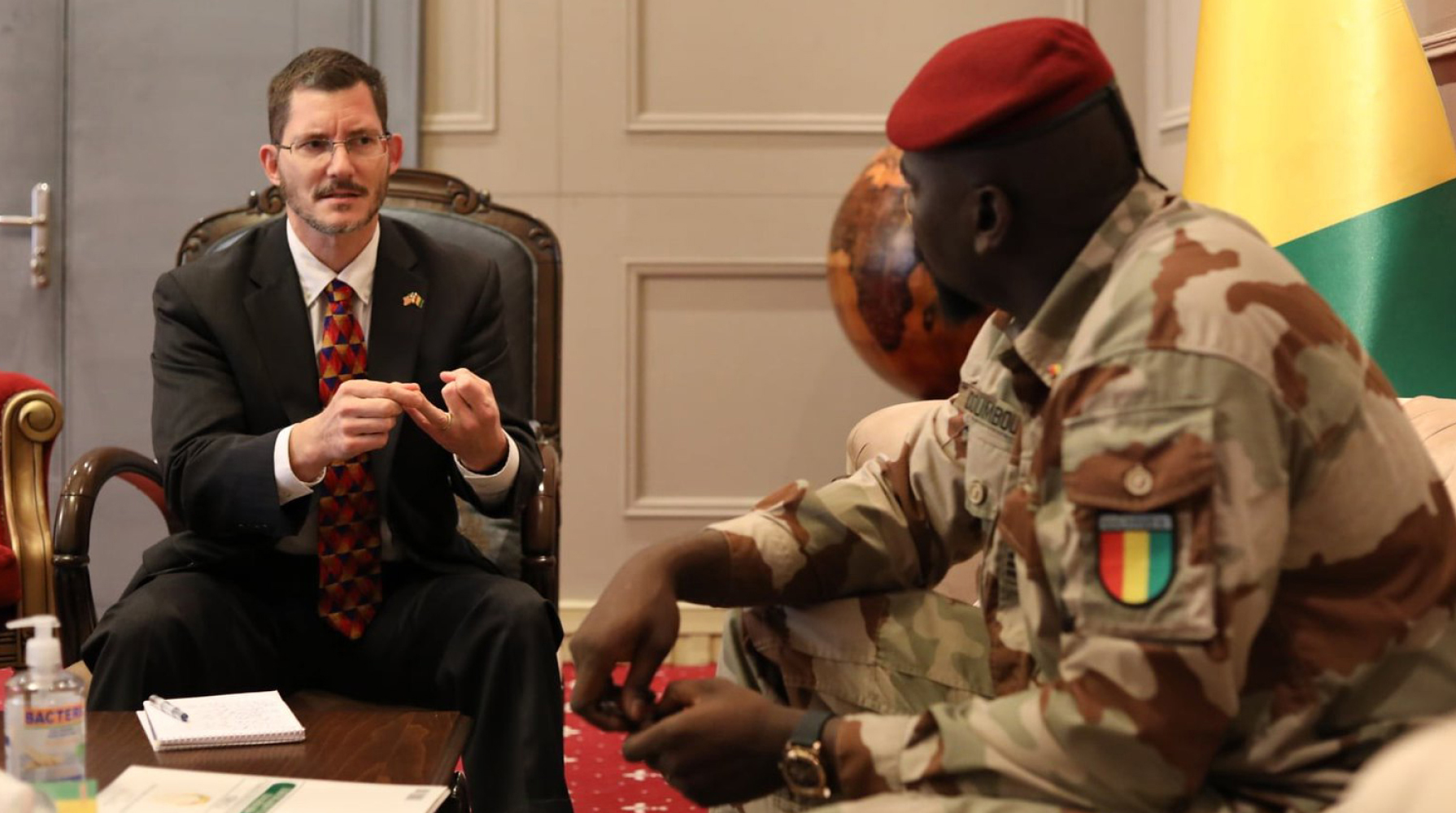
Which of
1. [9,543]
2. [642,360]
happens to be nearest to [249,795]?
[9,543]

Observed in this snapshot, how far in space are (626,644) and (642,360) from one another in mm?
2585

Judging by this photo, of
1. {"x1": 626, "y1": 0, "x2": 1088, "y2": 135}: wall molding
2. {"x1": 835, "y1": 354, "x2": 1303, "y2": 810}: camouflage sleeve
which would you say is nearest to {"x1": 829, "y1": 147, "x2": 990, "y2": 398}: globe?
{"x1": 626, "y1": 0, "x2": 1088, "y2": 135}: wall molding

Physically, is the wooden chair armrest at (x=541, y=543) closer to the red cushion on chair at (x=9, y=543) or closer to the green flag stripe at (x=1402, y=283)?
the red cushion on chair at (x=9, y=543)

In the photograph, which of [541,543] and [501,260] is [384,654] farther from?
[501,260]

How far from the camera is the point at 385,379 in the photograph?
7.66ft

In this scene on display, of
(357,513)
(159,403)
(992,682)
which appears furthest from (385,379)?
(992,682)

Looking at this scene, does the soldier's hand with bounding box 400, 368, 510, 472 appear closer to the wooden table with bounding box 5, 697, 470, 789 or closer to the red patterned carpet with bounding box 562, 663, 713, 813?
the wooden table with bounding box 5, 697, 470, 789

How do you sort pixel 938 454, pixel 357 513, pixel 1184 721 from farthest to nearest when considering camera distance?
pixel 357 513
pixel 938 454
pixel 1184 721

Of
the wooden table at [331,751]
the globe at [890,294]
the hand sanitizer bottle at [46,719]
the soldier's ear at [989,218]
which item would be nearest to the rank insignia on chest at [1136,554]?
the soldier's ear at [989,218]

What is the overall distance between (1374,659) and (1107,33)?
3100 millimetres

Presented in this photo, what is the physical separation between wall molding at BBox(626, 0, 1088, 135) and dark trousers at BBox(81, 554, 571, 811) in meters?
1.96

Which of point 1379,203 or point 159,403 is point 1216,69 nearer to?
point 1379,203

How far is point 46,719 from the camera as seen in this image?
1.42 metres

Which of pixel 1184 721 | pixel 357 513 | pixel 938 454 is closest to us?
pixel 1184 721
